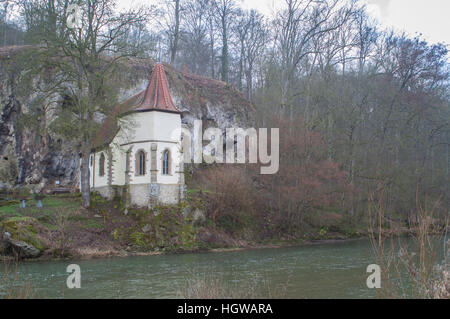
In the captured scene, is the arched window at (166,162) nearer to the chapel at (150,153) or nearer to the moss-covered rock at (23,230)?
the chapel at (150,153)

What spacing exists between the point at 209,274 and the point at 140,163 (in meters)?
12.5

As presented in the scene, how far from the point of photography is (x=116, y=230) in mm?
22547

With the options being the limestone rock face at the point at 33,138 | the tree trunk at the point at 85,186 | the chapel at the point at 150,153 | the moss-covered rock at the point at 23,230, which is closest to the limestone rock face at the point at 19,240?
the moss-covered rock at the point at 23,230

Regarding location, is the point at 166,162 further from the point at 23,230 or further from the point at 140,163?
the point at 23,230

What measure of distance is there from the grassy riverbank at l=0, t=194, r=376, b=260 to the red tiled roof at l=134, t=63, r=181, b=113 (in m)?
5.93

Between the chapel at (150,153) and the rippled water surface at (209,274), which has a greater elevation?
the chapel at (150,153)

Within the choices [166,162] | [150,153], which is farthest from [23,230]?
[166,162]

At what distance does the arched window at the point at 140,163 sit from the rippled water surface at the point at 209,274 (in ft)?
20.8

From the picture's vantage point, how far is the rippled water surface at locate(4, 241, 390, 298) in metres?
11.8

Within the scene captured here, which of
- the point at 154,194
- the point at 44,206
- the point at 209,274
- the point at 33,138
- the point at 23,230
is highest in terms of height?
the point at 33,138

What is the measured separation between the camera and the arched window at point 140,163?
2530cm

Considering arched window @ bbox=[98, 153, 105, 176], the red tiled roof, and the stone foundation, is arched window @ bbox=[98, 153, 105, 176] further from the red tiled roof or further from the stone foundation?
the red tiled roof
